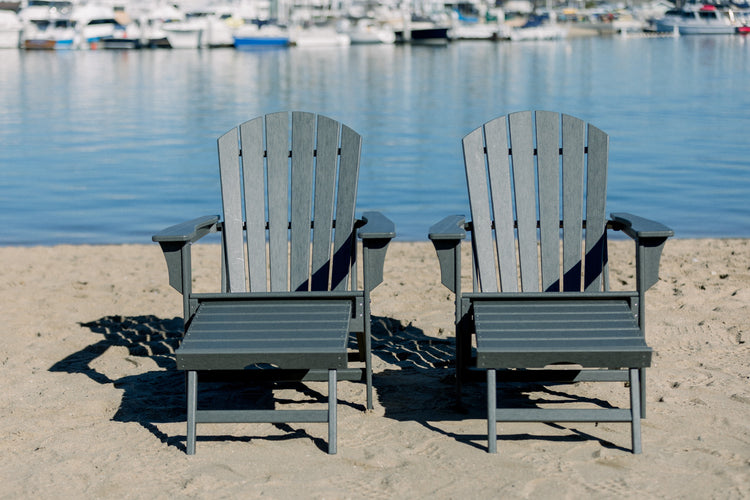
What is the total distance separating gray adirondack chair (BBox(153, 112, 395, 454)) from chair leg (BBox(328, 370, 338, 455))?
0.18m

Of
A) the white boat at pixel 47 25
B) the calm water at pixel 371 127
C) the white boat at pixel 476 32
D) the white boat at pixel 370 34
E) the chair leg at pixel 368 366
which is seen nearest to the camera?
the chair leg at pixel 368 366

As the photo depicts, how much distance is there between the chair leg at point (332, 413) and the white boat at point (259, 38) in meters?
53.7

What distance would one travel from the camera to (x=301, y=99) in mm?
24312

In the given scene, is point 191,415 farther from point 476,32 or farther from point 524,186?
point 476,32

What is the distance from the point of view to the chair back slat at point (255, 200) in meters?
4.08

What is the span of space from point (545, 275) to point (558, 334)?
2.51 feet

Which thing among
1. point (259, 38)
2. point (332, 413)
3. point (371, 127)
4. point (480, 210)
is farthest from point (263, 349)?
point (259, 38)

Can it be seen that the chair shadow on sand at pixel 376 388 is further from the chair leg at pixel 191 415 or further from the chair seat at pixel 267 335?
the chair seat at pixel 267 335

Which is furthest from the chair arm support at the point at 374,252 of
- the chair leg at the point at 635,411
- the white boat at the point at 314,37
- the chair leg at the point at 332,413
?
the white boat at the point at 314,37

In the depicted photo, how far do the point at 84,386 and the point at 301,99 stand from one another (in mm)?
20840

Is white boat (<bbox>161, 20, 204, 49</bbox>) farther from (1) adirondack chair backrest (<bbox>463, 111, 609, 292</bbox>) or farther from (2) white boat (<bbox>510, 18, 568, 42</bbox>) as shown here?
(1) adirondack chair backrest (<bbox>463, 111, 609, 292</bbox>)

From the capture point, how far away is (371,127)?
17.8 m

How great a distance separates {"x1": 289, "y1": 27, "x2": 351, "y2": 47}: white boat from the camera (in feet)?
182

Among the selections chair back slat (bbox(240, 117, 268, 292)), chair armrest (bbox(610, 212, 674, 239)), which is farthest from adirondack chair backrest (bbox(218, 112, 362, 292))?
chair armrest (bbox(610, 212, 674, 239))
